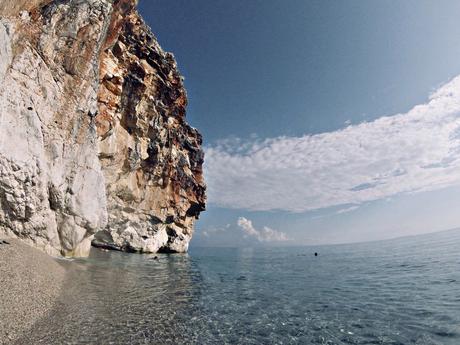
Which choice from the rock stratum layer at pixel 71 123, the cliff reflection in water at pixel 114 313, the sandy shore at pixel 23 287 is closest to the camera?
the sandy shore at pixel 23 287

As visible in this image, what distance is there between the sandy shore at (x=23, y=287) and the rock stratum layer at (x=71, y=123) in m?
4.29

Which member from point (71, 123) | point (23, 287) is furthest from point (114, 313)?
point (71, 123)

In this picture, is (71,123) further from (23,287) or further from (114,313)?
(114,313)

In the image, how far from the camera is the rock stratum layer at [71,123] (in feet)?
59.7

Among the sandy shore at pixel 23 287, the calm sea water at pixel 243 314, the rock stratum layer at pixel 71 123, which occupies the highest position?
the rock stratum layer at pixel 71 123

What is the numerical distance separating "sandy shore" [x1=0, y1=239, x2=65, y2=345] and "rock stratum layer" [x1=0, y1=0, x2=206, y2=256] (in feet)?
14.1

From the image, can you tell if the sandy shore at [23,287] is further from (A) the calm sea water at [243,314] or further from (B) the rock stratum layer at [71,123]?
(B) the rock stratum layer at [71,123]

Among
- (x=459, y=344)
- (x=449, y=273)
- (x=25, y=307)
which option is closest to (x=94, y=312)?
(x=25, y=307)

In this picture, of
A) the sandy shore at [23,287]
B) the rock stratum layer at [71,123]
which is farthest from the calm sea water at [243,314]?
the rock stratum layer at [71,123]

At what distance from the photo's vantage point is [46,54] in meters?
22.0

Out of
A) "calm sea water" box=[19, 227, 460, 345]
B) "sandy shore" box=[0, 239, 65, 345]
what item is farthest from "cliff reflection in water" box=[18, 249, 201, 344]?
"sandy shore" box=[0, 239, 65, 345]

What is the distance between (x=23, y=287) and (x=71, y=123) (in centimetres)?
1591

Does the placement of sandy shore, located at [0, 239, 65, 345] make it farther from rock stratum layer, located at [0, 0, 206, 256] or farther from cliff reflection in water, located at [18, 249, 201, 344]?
rock stratum layer, located at [0, 0, 206, 256]

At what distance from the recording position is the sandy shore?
887cm
